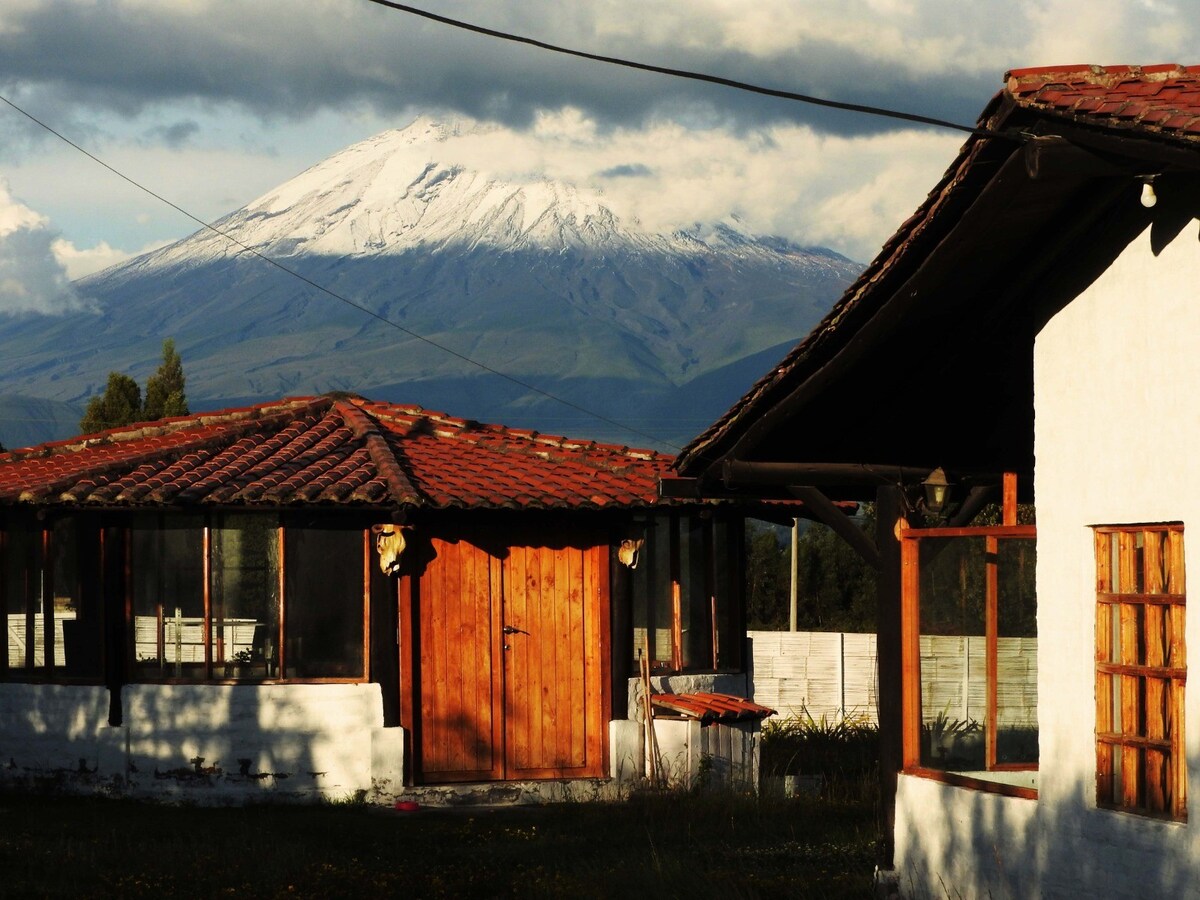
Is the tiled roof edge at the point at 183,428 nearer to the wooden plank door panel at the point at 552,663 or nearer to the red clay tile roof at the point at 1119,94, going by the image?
the wooden plank door panel at the point at 552,663

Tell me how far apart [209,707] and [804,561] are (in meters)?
26.7

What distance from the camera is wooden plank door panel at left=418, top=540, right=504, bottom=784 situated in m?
14.9

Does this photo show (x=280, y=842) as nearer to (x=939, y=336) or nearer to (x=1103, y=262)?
(x=939, y=336)

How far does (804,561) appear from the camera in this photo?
40156mm

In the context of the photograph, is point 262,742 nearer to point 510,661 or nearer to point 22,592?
point 510,661

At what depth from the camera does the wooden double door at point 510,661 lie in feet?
49.1

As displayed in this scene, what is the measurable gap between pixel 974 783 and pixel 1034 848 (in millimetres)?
708

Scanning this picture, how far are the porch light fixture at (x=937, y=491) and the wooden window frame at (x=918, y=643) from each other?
249 millimetres

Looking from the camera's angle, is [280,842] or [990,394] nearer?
[990,394]

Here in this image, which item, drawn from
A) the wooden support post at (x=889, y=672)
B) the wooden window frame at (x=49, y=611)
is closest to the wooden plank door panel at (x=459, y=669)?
the wooden window frame at (x=49, y=611)

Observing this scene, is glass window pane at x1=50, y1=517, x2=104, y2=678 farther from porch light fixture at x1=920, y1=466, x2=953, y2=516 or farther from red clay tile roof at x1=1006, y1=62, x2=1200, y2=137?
red clay tile roof at x1=1006, y1=62, x2=1200, y2=137

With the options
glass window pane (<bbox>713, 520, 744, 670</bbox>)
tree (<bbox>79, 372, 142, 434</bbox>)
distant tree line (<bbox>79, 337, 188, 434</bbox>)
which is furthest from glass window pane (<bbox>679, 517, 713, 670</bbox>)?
Result: tree (<bbox>79, 372, 142, 434</bbox>)

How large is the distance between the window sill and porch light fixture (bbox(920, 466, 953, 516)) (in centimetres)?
146

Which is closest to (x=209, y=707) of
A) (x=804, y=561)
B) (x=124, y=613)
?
(x=124, y=613)
